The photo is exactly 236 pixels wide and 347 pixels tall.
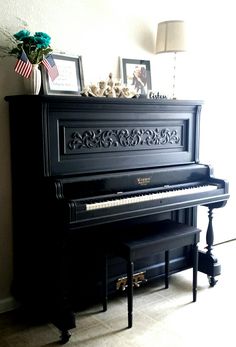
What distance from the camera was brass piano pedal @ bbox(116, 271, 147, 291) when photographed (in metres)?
2.81

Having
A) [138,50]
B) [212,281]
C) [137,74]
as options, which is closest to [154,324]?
[212,281]

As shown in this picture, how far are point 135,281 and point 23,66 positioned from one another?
166 centimetres

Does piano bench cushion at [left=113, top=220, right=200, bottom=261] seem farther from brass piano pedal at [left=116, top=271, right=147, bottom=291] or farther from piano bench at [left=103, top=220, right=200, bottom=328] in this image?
brass piano pedal at [left=116, top=271, right=147, bottom=291]

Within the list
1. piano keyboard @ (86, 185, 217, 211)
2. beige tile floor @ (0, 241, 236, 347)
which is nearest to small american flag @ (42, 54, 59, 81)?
piano keyboard @ (86, 185, 217, 211)

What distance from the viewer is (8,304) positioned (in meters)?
2.71

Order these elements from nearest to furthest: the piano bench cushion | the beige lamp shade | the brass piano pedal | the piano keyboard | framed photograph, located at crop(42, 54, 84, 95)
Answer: the piano keyboard
the piano bench cushion
framed photograph, located at crop(42, 54, 84, 95)
the brass piano pedal
the beige lamp shade

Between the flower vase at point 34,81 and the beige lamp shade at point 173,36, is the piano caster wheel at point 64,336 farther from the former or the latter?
the beige lamp shade at point 173,36

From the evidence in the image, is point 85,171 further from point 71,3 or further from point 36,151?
point 71,3

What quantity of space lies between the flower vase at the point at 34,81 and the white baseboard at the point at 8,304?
139cm

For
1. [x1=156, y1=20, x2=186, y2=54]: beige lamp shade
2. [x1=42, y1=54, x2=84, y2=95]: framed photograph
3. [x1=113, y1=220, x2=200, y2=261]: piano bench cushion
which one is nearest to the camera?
[x1=113, y1=220, x2=200, y2=261]: piano bench cushion

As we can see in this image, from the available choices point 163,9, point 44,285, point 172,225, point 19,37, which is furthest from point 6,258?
point 163,9

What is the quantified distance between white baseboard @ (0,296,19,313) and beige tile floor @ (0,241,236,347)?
0.15 feet

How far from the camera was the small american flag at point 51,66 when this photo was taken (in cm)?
246

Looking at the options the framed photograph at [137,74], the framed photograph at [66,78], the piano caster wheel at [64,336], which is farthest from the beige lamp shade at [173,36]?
the piano caster wheel at [64,336]
